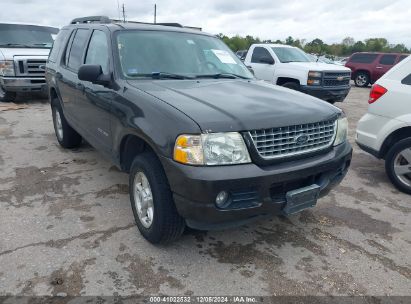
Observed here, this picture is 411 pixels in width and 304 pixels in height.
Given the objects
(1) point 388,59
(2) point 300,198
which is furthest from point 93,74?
(1) point 388,59

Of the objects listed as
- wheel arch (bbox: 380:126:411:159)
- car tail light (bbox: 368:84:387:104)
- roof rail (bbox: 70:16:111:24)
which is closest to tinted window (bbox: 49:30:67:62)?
roof rail (bbox: 70:16:111:24)

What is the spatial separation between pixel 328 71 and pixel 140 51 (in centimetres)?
678

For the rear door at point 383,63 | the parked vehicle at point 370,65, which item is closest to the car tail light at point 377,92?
the parked vehicle at point 370,65

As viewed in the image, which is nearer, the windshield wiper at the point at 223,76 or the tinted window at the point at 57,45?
the windshield wiper at the point at 223,76

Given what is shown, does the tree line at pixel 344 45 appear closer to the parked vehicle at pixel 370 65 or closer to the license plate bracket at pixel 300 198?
the parked vehicle at pixel 370 65

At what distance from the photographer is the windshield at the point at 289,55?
1007 cm

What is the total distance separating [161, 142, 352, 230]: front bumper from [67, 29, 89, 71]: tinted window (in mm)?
2580

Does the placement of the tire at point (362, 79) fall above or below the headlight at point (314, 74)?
below

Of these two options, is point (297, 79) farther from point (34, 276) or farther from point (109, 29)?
point (34, 276)

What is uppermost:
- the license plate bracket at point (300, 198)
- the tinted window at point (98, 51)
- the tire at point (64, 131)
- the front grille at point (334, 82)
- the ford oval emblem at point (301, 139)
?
the tinted window at point (98, 51)

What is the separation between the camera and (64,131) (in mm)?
5449

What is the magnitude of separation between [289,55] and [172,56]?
7306 millimetres

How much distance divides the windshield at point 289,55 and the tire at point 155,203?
7.91m

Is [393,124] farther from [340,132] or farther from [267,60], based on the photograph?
[267,60]
